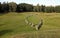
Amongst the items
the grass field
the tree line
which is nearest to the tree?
the tree line

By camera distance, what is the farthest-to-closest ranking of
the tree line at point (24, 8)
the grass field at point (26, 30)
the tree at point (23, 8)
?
1. the tree at point (23, 8)
2. the tree line at point (24, 8)
3. the grass field at point (26, 30)

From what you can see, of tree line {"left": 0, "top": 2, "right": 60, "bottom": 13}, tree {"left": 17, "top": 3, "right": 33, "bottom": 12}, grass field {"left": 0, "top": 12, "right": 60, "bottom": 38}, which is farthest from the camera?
tree {"left": 17, "top": 3, "right": 33, "bottom": 12}

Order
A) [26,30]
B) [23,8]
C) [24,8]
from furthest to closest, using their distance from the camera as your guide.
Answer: [24,8]
[23,8]
[26,30]

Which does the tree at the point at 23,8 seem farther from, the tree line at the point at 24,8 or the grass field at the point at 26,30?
the grass field at the point at 26,30

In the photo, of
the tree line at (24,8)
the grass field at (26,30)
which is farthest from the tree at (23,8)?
the grass field at (26,30)

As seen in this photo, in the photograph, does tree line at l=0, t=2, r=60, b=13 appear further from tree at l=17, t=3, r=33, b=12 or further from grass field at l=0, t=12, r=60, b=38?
grass field at l=0, t=12, r=60, b=38

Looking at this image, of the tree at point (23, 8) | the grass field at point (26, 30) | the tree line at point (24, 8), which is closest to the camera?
the grass field at point (26, 30)

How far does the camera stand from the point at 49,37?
58.2 ft

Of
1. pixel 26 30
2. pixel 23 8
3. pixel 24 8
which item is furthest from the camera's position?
pixel 24 8

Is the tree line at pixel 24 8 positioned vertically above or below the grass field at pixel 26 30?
below

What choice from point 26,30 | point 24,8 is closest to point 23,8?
point 24,8

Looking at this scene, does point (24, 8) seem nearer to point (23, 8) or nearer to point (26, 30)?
point (23, 8)

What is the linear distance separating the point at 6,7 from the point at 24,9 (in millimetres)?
14689

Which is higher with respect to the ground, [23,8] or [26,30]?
[26,30]
